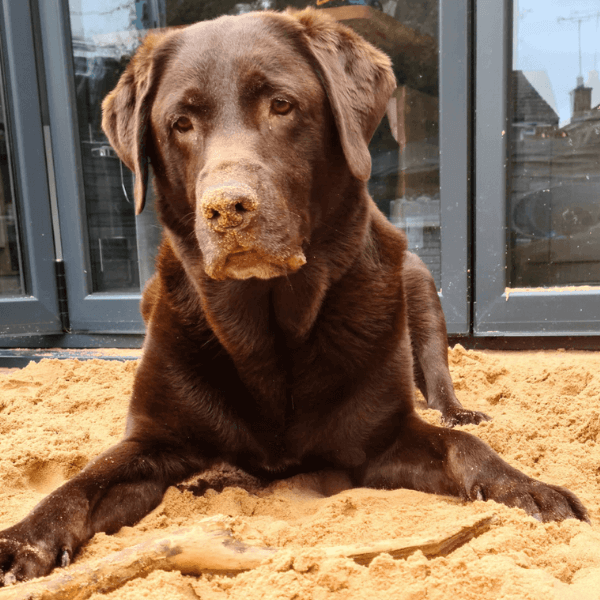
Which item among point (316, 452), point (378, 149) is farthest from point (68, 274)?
point (316, 452)

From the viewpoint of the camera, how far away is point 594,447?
1.89m

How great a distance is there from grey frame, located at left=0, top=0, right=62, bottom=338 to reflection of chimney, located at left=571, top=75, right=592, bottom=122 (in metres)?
3.10

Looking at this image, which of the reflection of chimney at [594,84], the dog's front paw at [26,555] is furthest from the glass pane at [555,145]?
the dog's front paw at [26,555]

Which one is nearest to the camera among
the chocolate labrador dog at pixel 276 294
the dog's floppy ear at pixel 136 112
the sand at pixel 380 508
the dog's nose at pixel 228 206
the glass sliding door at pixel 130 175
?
the sand at pixel 380 508

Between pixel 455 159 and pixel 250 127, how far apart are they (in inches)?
76.7

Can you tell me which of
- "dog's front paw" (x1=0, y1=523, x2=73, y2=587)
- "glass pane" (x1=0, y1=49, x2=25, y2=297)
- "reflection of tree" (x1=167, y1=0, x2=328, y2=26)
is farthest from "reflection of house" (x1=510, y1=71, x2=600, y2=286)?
"glass pane" (x1=0, y1=49, x2=25, y2=297)

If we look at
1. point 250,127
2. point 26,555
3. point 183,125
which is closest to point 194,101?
point 183,125

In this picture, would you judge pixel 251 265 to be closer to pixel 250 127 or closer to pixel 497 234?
pixel 250 127

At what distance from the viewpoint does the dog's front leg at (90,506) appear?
4.16 ft

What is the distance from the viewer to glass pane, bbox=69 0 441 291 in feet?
11.1

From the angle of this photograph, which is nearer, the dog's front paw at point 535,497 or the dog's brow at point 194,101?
the dog's front paw at point 535,497

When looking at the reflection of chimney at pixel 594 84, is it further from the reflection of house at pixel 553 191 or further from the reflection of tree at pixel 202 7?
the reflection of tree at pixel 202 7

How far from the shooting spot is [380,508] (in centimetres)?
150

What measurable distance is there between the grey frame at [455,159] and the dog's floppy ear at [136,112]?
1.77 m
